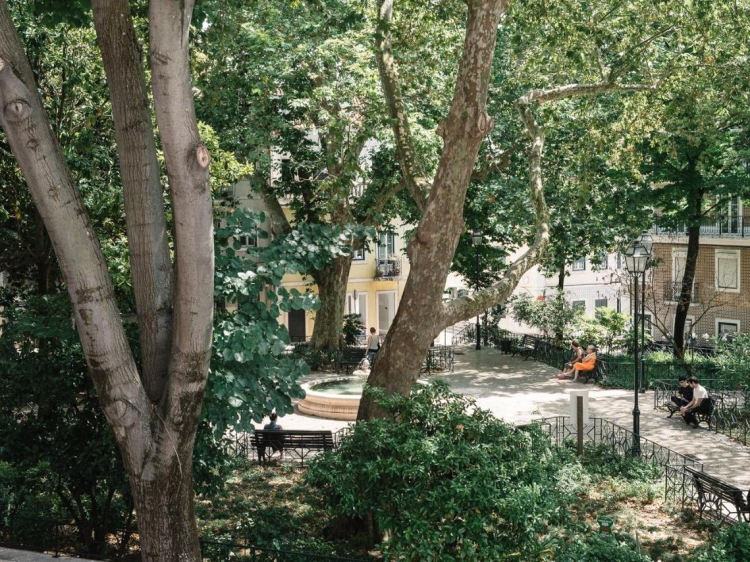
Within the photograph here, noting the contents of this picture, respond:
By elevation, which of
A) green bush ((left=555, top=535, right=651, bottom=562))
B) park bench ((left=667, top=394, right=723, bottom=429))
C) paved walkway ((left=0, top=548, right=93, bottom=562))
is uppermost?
park bench ((left=667, top=394, right=723, bottom=429))

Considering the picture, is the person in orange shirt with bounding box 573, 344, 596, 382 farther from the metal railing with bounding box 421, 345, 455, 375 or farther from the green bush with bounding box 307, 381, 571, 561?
the green bush with bounding box 307, 381, 571, 561

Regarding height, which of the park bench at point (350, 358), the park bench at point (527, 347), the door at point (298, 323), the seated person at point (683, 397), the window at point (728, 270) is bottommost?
the seated person at point (683, 397)

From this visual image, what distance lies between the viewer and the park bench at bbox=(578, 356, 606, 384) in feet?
74.6

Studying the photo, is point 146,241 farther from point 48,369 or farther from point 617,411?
point 617,411

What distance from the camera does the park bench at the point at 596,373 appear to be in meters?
22.8

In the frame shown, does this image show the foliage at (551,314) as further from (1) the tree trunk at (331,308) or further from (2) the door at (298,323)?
(2) the door at (298,323)

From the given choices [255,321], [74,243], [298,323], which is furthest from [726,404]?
[298,323]

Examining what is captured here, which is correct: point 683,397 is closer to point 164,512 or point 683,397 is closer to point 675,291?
point 164,512

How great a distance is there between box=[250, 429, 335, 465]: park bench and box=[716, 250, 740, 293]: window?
24.6m

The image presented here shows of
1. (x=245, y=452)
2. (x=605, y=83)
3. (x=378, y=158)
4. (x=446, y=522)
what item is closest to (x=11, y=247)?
(x=245, y=452)

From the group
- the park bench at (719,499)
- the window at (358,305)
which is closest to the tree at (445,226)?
the park bench at (719,499)

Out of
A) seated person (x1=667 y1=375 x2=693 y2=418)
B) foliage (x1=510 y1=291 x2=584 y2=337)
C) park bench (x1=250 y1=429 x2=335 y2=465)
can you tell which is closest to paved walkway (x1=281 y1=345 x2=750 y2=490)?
seated person (x1=667 y1=375 x2=693 y2=418)

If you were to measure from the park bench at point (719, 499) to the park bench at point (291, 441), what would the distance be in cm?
604

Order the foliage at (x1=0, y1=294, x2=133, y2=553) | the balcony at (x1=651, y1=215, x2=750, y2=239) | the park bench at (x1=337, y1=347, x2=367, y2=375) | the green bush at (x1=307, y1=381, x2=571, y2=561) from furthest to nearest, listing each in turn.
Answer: the balcony at (x1=651, y1=215, x2=750, y2=239) < the park bench at (x1=337, y1=347, x2=367, y2=375) < the foliage at (x1=0, y1=294, x2=133, y2=553) < the green bush at (x1=307, y1=381, x2=571, y2=561)
